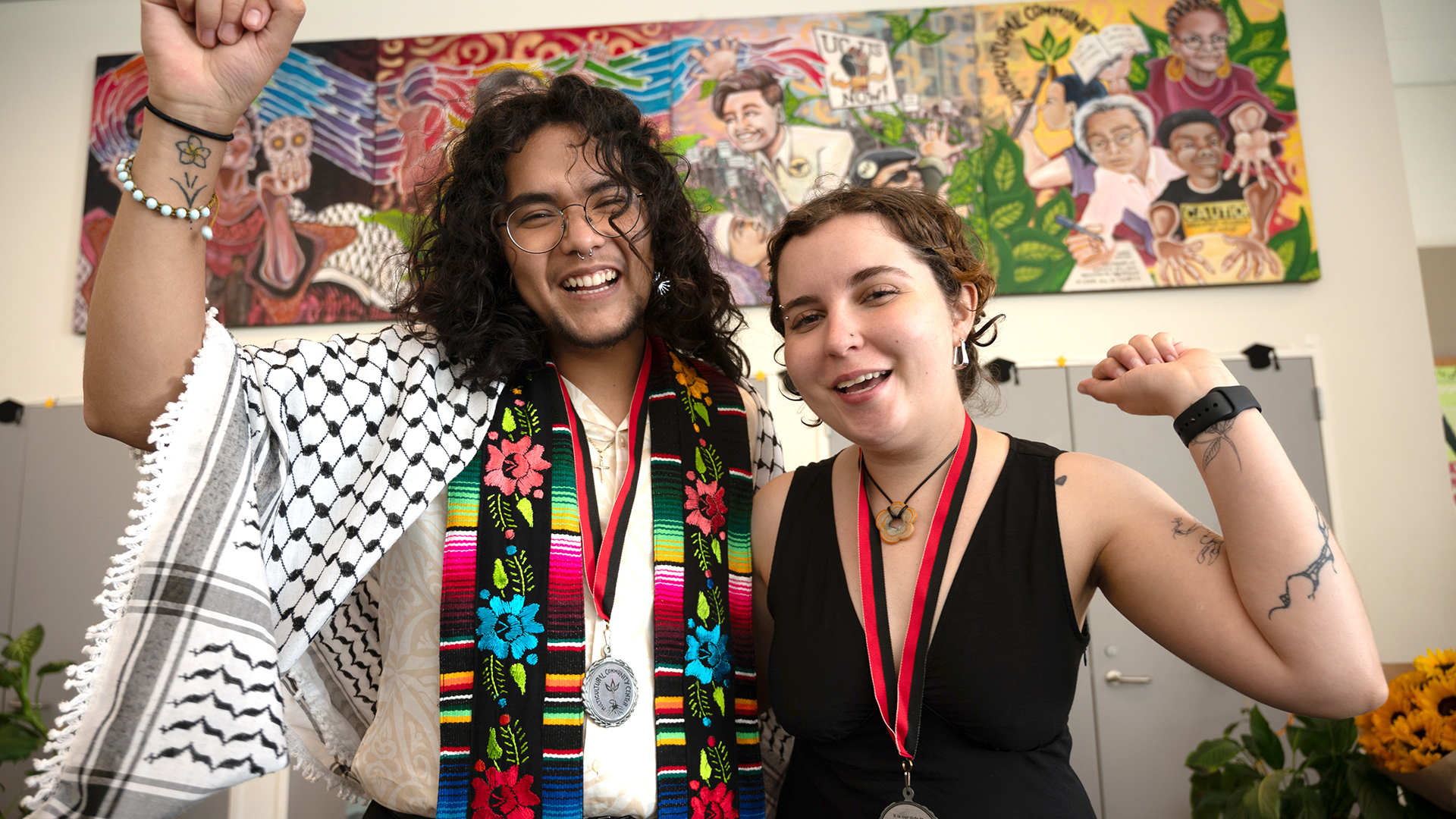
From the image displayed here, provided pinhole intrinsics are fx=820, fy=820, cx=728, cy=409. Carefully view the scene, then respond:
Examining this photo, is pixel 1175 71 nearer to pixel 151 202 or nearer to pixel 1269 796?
pixel 1269 796

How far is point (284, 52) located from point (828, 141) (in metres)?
3.28

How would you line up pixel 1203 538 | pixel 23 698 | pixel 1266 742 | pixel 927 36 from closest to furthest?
pixel 1203 538 < pixel 1266 742 < pixel 23 698 < pixel 927 36

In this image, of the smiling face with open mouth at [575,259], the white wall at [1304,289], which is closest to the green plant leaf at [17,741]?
the white wall at [1304,289]

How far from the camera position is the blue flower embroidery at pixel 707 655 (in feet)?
4.82

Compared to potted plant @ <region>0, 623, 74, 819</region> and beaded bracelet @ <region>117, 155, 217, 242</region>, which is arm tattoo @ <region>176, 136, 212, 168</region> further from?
potted plant @ <region>0, 623, 74, 819</region>

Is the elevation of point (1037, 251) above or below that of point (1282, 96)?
below

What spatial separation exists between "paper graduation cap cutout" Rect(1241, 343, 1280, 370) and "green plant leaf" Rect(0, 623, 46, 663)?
544cm

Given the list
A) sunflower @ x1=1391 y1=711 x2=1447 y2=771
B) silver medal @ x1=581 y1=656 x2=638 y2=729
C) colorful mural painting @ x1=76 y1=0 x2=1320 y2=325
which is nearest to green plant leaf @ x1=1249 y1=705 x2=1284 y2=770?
sunflower @ x1=1391 y1=711 x2=1447 y2=771

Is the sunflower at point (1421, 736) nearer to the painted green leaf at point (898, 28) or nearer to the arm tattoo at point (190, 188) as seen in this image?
the arm tattoo at point (190, 188)

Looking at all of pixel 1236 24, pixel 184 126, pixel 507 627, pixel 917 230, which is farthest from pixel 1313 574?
pixel 1236 24

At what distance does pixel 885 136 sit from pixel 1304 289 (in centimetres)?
214

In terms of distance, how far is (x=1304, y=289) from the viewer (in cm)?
395

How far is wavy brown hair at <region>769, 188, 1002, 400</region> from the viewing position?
1.40 meters

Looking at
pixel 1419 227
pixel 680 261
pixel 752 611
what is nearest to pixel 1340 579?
pixel 752 611
